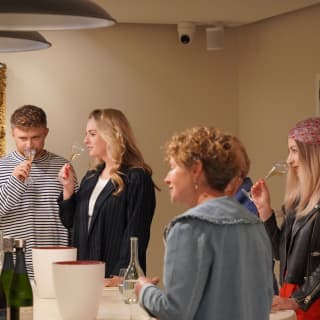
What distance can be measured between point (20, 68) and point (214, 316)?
4449mm

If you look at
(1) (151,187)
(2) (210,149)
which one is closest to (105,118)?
(1) (151,187)

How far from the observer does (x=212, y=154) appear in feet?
7.52

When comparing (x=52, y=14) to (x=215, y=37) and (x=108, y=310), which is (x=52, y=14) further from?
(x=215, y=37)

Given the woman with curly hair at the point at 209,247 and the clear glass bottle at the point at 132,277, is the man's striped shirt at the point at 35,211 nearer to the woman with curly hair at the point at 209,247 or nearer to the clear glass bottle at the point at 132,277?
the clear glass bottle at the point at 132,277

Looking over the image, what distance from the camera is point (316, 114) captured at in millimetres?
5953

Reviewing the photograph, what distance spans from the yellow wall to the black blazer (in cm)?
245

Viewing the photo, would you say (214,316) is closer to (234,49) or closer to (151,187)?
(151,187)

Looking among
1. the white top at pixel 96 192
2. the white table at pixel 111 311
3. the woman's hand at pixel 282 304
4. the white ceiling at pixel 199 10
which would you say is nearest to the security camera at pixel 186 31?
the white ceiling at pixel 199 10

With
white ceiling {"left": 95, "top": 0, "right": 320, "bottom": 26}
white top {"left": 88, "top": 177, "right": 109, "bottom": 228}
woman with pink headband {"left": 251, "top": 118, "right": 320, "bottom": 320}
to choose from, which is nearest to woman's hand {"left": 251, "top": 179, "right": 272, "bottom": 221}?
woman with pink headband {"left": 251, "top": 118, "right": 320, "bottom": 320}

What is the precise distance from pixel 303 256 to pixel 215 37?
3417 mm

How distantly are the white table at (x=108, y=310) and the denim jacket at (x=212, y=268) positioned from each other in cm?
46

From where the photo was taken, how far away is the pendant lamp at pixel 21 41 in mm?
3330

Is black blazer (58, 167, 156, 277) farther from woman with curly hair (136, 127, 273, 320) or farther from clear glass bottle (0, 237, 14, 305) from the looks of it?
woman with curly hair (136, 127, 273, 320)

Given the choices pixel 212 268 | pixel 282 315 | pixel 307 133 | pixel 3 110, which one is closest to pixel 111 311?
pixel 282 315
